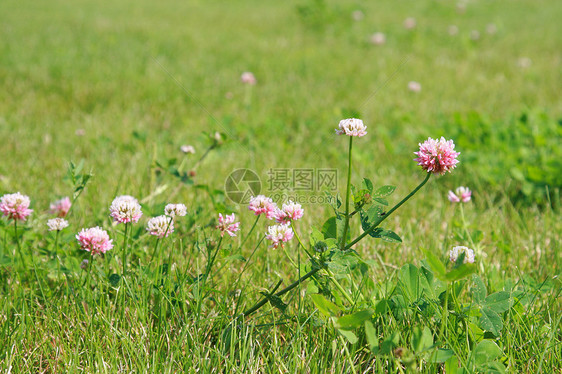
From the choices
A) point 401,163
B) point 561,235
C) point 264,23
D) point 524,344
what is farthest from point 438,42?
point 524,344

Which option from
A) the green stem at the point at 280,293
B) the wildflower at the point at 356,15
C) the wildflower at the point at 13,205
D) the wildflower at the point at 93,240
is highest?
the wildflower at the point at 356,15

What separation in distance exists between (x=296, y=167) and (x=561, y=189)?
1655mm

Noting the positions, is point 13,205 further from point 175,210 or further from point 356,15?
point 356,15

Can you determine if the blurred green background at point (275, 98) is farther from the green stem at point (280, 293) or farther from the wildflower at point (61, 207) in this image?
the green stem at point (280, 293)

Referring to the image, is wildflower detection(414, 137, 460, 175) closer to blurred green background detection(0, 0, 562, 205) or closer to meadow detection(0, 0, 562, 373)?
meadow detection(0, 0, 562, 373)

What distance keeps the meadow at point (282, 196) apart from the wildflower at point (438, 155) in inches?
5.4

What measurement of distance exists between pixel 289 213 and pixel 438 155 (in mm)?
456

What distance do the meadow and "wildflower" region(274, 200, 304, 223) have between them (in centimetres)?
11

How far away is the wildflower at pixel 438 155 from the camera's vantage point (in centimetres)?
129

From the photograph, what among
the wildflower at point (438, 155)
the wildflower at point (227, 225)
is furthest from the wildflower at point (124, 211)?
the wildflower at point (438, 155)

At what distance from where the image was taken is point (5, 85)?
185 inches

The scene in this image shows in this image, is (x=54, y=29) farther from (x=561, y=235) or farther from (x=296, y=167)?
(x=561, y=235)

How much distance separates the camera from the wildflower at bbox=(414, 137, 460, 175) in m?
1.29

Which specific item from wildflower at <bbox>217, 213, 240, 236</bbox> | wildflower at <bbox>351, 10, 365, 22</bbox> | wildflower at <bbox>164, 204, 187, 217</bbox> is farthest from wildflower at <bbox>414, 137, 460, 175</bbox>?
wildflower at <bbox>351, 10, 365, 22</bbox>
